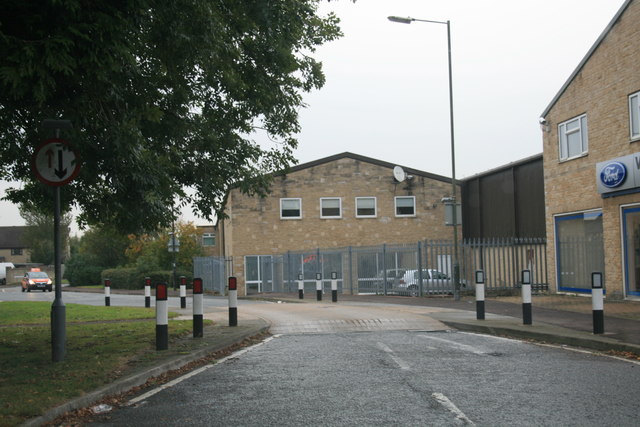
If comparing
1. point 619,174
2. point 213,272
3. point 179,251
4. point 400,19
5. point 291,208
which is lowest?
point 213,272

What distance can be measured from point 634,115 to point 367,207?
2126 centimetres

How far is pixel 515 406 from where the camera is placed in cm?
587

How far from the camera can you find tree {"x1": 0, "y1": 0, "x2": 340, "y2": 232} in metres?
6.15

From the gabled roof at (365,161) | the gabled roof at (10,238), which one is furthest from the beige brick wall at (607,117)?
the gabled roof at (10,238)

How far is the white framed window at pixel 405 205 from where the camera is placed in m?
38.6

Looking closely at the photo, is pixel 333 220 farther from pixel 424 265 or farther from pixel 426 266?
pixel 426 266

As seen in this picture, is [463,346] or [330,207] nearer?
[463,346]

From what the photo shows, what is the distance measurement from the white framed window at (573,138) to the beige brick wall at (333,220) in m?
16.8

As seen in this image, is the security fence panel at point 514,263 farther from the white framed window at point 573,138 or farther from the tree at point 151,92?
the tree at point 151,92

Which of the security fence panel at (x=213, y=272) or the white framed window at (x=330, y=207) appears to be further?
the white framed window at (x=330, y=207)

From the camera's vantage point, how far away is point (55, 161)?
26.5 ft

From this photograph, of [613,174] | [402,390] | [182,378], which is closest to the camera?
[402,390]

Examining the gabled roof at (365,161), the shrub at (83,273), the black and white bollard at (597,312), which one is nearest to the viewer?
the black and white bollard at (597,312)

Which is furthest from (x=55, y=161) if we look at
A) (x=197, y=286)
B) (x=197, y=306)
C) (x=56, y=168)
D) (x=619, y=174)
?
(x=619, y=174)
